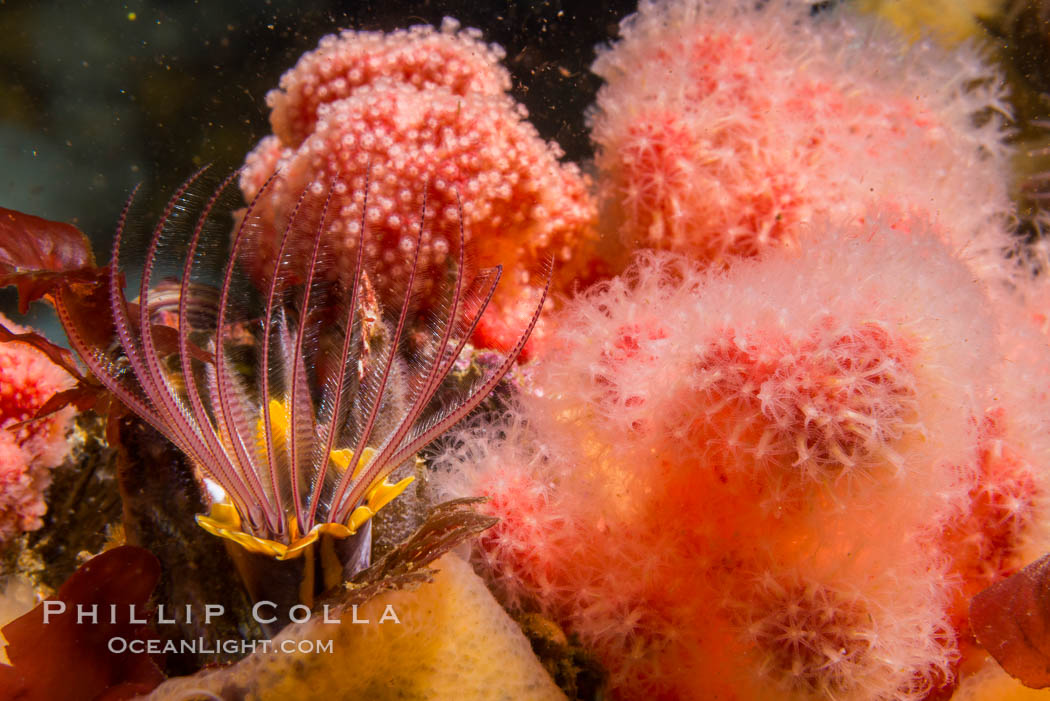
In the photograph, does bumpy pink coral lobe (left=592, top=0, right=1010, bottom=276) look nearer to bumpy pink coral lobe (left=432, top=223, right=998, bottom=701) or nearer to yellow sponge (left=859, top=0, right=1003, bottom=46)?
bumpy pink coral lobe (left=432, top=223, right=998, bottom=701)

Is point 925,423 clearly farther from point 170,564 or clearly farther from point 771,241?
point 170,564

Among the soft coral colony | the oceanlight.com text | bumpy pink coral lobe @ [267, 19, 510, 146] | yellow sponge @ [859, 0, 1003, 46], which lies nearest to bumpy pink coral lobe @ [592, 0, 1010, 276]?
the soft coral colony

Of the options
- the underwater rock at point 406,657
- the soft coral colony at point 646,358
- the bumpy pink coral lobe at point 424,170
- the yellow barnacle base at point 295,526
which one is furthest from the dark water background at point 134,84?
the underwater rock at point 406,657

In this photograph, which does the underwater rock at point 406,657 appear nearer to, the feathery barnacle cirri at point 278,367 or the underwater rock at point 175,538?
the feathery barnacle cirri at point 278,367

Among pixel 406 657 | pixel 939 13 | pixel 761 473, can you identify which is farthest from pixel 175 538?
pixel 939 13

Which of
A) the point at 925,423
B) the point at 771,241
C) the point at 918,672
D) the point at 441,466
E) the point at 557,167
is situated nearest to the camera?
the point at 925,423

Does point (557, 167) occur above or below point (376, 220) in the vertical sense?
above

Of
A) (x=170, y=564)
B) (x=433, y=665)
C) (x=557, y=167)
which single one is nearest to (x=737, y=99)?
(x=557, y=167)

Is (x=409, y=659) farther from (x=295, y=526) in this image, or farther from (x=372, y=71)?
(x=372, y=71)
